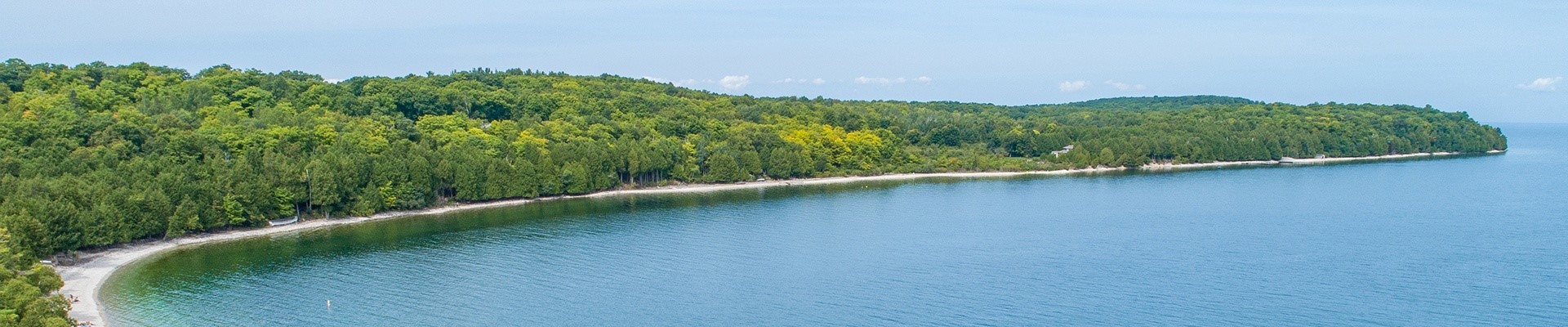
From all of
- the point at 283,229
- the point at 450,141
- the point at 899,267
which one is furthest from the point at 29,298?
the point at 450,141

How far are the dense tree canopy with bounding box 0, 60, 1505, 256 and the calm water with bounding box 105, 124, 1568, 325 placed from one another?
11.1 ft

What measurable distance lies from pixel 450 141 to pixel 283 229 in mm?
18469

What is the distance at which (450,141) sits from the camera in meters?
71.3

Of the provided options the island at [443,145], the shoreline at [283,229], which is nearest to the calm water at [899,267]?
the shoreline at [283,229]

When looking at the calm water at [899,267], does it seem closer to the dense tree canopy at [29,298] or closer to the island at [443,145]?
the dense tree canopy at [29,298]

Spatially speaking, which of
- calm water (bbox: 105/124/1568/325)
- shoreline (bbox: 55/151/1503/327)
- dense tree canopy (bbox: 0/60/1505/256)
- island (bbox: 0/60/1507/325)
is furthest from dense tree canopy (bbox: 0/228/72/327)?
dense tree canopy (bbox: 0/60/1505/256)

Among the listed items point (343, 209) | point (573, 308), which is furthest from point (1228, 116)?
point (573, 308)

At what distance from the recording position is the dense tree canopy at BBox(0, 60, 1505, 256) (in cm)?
5031

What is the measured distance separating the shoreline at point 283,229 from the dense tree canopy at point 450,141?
1.93ft

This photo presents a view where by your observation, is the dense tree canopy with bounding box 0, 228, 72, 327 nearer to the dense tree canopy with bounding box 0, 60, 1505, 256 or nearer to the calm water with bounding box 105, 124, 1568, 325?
the calm water with bounding box 105, 124, 1568, 325

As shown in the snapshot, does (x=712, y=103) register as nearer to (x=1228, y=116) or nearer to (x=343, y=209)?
(x=343, y=209)

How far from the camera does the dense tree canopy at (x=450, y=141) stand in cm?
5031

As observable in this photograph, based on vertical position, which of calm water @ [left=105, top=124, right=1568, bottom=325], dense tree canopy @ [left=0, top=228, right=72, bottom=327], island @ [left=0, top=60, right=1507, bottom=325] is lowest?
calm water @ [left=105, top=124, right=1568, bottom=325]

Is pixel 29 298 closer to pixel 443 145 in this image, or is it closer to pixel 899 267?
pixel 899 267
